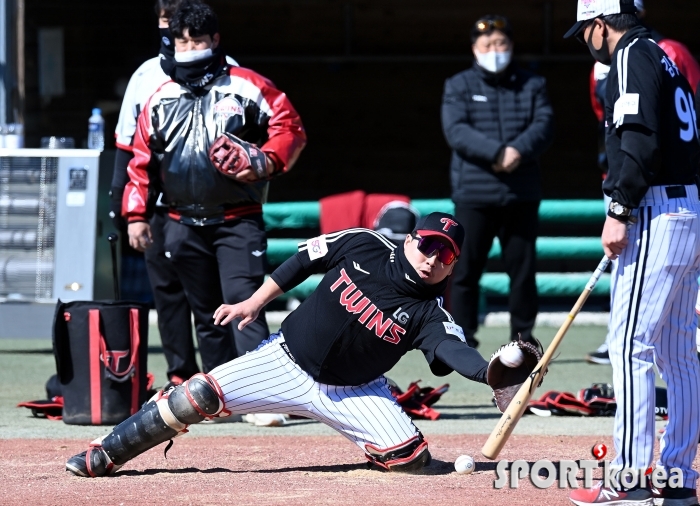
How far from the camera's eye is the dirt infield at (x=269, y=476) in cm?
428

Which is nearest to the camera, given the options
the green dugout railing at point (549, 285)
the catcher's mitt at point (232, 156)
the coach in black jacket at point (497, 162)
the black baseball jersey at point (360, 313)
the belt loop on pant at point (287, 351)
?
the black baseball jersey at point (360, 313)

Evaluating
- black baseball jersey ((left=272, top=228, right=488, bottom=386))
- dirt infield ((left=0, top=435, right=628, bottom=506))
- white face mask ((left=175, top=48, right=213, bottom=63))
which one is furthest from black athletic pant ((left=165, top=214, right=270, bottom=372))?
black baseball jersey ((left=272, top=228, right=488, bottom=386))

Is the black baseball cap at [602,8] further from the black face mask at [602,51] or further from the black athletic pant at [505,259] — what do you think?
the black athletic pant at [505,259]

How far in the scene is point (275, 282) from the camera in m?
4.88

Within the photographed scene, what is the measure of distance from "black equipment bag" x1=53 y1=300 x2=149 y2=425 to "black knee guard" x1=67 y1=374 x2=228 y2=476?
4.22ft

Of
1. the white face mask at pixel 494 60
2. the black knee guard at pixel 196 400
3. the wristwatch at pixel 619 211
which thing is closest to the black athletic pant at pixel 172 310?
the black knee guard at pixel 196 400

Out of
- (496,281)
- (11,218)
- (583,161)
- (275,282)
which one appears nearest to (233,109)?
(275,282)

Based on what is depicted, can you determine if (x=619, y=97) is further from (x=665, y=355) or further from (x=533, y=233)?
(x=533, y=233)

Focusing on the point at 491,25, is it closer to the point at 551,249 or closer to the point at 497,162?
the point at 497,162

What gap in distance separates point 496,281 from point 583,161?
2949 millimetres

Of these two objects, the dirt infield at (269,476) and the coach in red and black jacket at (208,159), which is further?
the coach in red and black jacket at (208,159)

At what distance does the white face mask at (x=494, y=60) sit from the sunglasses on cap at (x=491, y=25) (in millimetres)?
144

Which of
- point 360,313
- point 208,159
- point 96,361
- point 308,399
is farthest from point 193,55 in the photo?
point 308,399

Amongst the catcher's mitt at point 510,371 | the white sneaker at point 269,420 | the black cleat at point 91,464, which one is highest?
the catcher's mitt at point 510,371
